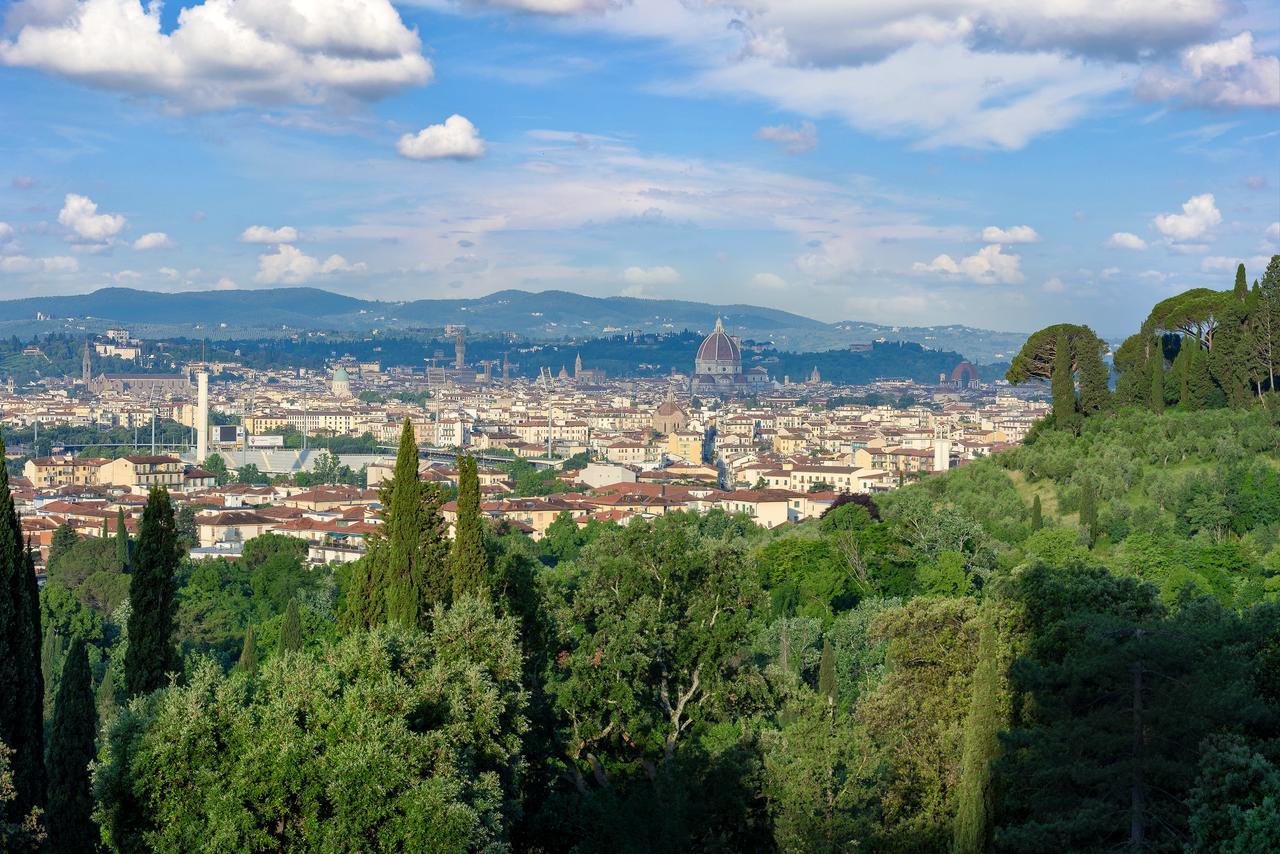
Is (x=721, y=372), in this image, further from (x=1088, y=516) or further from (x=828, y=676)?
(x=828, y=676)

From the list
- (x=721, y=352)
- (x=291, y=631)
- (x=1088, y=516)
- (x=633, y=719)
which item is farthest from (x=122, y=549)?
(x=721, y=352)

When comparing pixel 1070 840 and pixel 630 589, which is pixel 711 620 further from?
pixel 1070 840

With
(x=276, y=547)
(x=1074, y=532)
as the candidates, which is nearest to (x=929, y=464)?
(x=276, y=547)

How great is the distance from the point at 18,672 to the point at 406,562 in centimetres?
418

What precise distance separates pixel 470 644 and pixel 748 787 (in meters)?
2.82

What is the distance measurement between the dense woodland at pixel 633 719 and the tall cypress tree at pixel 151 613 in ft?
0.10

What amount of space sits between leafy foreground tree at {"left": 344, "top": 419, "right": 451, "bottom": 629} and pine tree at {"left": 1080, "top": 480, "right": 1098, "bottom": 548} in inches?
623

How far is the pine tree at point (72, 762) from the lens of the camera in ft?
40.2

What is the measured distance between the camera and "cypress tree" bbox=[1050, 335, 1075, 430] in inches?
1462

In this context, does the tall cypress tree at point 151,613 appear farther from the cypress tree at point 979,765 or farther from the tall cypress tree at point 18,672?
the cypress tree at point 979,765

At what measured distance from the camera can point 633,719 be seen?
1497 centimetres

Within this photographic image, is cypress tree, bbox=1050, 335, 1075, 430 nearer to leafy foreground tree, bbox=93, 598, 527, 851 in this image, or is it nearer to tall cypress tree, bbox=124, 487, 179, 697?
tall cypress tree, bbox=124, 487, 179, 697

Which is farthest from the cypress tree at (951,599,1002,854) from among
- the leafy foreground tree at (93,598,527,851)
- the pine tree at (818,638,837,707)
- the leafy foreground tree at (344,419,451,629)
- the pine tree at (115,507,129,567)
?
the pine tree at (115,507,129,567)

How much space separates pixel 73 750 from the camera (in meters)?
12.9
